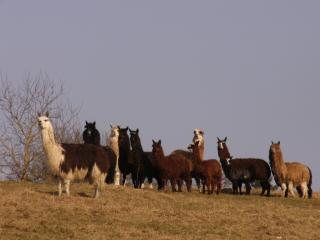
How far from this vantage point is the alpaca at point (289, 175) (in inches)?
1244

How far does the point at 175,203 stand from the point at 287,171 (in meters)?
9.55

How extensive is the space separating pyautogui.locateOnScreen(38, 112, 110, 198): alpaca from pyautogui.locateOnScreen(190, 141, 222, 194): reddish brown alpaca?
7510 millimetres

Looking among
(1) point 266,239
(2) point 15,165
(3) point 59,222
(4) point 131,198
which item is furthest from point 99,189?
(2) point 15,165

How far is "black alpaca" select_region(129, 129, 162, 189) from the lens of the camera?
29031 mm

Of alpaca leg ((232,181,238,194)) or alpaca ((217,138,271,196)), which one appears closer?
alpaca leg ((232,181,238,194))

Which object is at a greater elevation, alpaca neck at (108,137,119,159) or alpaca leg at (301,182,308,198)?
alpaca neck at (108,137,119,159)

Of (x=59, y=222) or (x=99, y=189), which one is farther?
(x=99, y=189)

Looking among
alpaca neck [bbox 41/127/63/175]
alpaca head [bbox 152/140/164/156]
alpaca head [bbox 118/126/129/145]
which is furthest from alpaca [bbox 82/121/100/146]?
alpaca neck [bbox 41/127/63/175]

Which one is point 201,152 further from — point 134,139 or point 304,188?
point 304,188

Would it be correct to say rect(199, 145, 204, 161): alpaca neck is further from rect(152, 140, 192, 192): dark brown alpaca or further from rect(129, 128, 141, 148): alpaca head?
rect(129, 128, 141, 148): alpaca head

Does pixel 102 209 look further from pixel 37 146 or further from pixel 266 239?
pixel 37 146

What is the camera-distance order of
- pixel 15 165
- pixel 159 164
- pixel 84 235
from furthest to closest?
pixel 15 165, pixel 159 164, pixel 84 235

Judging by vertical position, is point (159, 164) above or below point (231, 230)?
above

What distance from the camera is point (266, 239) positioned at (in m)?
18.2
